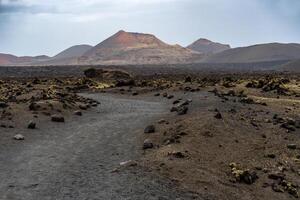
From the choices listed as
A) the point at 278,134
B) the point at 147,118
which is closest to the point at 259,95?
the point at 147,118

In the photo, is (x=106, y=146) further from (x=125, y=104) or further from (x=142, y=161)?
(x=125, y=104)

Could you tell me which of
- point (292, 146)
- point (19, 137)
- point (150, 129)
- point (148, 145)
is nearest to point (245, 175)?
point (148, 145)

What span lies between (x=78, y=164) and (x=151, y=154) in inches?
108

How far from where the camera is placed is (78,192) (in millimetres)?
14188

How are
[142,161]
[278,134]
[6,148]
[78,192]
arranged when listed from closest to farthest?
1. [78,192]
2. [142,161]
3. [6,148]
4. [278,134]

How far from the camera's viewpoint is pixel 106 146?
20609mm

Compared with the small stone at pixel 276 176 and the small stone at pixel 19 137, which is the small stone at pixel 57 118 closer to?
the small stone at pixel 19 137

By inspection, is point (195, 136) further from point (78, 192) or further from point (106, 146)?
point (78, 192)

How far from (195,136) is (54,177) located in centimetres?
698

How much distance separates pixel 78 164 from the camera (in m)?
17.4

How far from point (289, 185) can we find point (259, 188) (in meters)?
1.14

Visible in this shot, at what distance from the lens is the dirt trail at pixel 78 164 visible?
557 inches

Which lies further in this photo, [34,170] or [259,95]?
[259,95]

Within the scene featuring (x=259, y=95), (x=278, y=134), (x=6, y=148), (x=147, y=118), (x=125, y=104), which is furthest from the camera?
(x=259, y=95)
